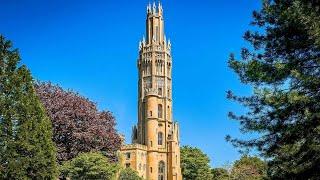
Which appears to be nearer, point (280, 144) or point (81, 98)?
point (280, 144)

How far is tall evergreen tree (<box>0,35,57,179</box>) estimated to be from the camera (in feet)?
99.5

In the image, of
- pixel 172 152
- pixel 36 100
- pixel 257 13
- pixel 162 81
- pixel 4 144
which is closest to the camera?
pixel 257 13

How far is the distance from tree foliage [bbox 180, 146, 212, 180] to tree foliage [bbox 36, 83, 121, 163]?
62605 millimetres

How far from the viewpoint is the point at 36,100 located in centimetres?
3300

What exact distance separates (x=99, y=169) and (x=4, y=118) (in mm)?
22480

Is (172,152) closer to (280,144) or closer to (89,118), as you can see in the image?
(89,118)

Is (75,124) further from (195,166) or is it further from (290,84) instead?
(195,166)

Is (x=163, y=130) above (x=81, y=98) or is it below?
above

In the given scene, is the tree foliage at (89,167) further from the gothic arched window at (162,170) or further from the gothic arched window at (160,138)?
the gothic arched window at (160,138)

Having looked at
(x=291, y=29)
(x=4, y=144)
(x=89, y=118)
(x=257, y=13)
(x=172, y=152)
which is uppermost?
(x=172, y=152)

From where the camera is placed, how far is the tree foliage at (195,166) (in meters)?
115

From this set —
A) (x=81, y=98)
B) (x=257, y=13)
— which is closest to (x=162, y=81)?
(x=81, y=98)

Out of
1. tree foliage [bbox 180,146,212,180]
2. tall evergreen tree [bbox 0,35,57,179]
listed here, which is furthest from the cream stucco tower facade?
tall evergreen tree [bbox 0,35,57,179]

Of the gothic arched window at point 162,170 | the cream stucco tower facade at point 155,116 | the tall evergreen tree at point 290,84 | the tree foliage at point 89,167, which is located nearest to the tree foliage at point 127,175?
the cream stucco tower facade at point 155,116
